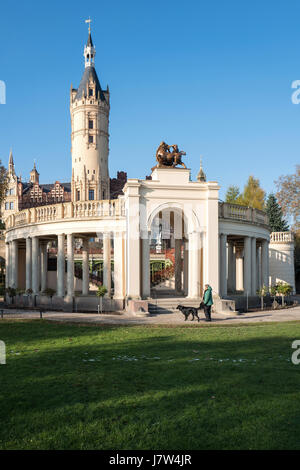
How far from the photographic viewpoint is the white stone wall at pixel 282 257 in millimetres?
43403

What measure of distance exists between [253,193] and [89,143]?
38.5 metres

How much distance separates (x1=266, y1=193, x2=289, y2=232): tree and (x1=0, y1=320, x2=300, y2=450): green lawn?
40.6 metres

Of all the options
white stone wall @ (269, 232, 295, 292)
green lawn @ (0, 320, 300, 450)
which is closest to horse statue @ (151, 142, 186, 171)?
green lawn @ (0, 320, 300, 450)

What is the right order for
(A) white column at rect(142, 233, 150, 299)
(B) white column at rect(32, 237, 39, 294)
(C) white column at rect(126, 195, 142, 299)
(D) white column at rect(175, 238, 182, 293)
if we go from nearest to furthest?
(C) white column at rect(126, 195, 142, 299)
(A) white column at rect(142, 233, 150, 299)
(B) white column at rect(32, 237, 39, 294)
(D) white column at rect(175, 238, 182, 293)

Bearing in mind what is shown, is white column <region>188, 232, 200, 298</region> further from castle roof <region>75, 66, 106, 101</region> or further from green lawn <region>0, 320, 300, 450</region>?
→ castle roof <region>75, 66, 106, 101</region>

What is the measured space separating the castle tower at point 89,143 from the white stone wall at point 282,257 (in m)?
49.6

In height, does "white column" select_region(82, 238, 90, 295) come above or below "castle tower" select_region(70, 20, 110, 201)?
below

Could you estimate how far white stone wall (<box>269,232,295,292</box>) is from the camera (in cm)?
4340

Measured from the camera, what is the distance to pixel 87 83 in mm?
89375

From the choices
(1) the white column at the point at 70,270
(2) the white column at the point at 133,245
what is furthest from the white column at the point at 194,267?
(1) the white column at the point at 70,270

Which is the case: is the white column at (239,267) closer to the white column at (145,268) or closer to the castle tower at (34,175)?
the white column at (145,268)

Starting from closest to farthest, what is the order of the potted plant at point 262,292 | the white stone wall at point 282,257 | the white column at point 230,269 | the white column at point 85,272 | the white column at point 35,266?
the potted plant at point 262,292
the white column at point 35,266
the white column at point 85,272
the white column at point 230,269
the white stone wall at point 282,257
